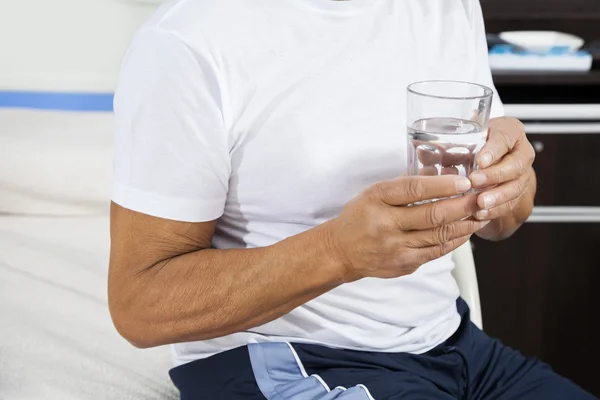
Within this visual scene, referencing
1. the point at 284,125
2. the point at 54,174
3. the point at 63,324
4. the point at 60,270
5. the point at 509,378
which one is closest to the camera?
the point at 284,125

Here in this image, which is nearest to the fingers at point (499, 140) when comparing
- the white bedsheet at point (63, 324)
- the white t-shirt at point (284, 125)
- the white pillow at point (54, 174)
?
the white t-shirt at point (284, 125)

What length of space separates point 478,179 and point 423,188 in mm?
79

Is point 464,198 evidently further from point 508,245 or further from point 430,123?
point 508,245

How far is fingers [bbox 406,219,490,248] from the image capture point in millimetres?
916

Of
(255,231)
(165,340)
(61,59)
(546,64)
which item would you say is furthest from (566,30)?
(165,340)

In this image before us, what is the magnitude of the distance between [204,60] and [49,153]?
104 centimetres

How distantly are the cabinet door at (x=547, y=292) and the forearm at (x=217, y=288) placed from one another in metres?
1.32

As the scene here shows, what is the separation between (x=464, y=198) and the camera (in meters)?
0.89

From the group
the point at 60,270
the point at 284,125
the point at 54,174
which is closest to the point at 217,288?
the point at 284,125

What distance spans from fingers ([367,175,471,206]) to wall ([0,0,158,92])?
1.57 meters

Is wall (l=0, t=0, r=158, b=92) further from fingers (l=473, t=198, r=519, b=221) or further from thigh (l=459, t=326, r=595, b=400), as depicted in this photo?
fingers (l=473, t=198, r=519, b=221)

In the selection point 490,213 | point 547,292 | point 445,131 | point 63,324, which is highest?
point 445,131

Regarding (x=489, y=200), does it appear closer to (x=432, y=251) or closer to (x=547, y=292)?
(x=432, y=251)

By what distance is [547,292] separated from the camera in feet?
7.52
